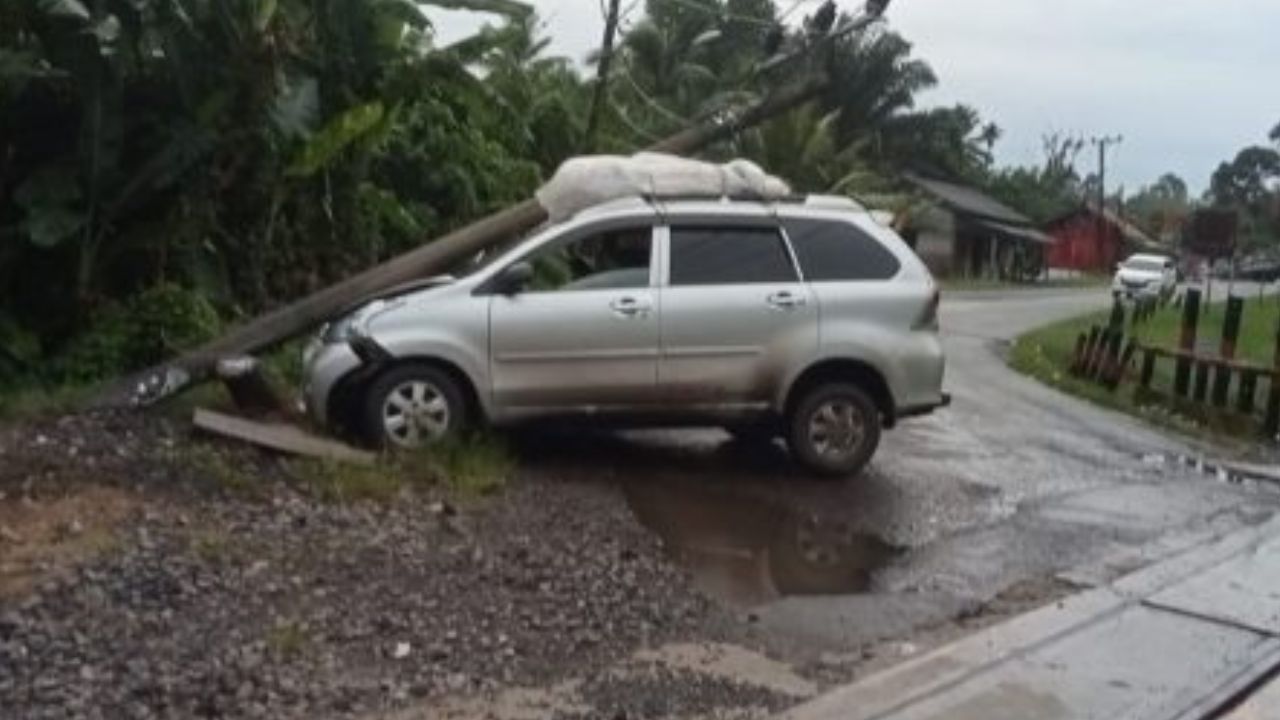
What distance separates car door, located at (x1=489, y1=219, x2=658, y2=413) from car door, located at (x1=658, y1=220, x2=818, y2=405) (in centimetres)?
15

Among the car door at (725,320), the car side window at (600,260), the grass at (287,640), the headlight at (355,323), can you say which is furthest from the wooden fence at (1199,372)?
the grass at (287,640)

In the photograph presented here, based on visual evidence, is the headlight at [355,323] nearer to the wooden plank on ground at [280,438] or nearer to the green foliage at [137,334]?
the wooden plank on ground at [280,438]

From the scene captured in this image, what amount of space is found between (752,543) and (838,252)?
2598 mm

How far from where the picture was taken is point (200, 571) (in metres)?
7.01

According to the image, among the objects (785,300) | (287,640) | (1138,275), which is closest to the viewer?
(287,640)

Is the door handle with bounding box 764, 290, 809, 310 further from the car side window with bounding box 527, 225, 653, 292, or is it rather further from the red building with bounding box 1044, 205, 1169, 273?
the red building with bounding box 1044, 205, 1169, 273

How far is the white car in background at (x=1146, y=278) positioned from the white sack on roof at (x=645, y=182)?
39.9 m

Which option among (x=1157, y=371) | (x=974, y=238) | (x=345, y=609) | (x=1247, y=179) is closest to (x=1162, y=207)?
(x=1247, y=179)

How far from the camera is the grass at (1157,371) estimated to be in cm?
1698

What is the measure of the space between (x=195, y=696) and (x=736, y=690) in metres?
2.03

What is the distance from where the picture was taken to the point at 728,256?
10.6m

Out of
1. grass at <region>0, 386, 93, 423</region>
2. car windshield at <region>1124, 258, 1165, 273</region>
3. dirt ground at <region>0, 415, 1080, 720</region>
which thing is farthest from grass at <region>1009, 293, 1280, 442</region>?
car windshield at <region>1124, 258, 1165, 273</region>

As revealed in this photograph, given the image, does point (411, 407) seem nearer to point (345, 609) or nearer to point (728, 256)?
point (728, 256)

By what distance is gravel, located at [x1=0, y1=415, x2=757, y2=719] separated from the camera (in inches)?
228
